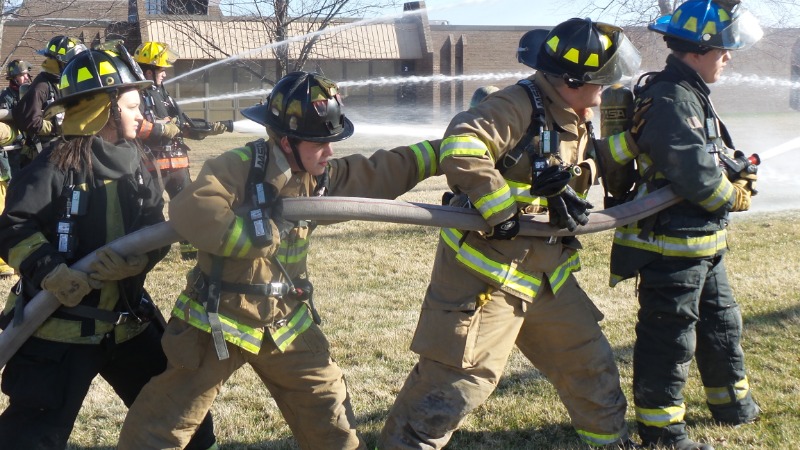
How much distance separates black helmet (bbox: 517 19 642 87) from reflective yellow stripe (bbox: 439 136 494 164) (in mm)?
484

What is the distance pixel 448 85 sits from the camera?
33719 millimetres

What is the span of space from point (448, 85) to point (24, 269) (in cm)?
3143

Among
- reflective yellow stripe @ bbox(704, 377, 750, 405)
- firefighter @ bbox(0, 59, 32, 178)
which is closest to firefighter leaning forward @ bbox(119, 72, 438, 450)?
reflective yellow stripe @ bbox(704, 377, 750, 405)

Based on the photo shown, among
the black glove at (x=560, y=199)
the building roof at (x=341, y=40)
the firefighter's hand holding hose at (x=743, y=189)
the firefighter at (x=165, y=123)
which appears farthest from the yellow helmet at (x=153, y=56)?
the building roof at (x=341, y=40)

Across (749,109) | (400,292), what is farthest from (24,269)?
(749,109)

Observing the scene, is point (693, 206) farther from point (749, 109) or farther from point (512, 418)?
point (749, 109)

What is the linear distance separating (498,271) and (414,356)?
200 cm

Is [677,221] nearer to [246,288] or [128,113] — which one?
[246,288]

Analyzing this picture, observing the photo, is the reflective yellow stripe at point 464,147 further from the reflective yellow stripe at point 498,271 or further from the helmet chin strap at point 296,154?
the helmet chin strap at point 296,154

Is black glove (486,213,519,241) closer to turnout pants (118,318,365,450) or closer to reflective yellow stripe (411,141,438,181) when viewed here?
reflective yellow stripe (411,141,438,181)

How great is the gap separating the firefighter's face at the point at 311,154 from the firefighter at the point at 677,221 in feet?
4.77

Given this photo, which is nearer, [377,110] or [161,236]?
[161,236]

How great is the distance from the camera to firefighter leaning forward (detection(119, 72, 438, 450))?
297 cm

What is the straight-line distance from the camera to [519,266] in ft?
11.2
